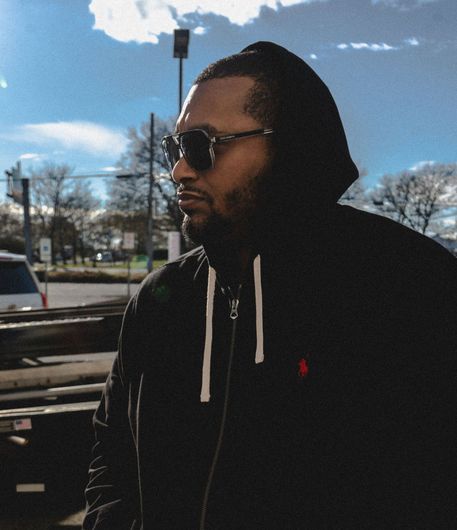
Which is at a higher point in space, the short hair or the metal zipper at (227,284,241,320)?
the short hair

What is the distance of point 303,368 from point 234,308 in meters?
0.22

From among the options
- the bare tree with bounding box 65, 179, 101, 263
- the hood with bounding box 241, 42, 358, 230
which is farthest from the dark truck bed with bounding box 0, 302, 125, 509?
the bare tree with bounding box 65, 179, 101, 263

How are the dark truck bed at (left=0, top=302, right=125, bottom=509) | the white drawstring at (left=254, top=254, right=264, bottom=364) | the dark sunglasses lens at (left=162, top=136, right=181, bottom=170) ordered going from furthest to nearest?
1. the dark truck bed at (left=0, top=302, right=125, bottom=509)
2. the dark sunglasses lens at (left=162, top=136, right=181, bottom=170)
3. the white drawstring at (left=254, top=254, right=264, bottom=364)

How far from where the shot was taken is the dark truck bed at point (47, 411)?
2.90m

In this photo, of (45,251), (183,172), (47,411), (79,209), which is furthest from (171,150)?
(79,209)

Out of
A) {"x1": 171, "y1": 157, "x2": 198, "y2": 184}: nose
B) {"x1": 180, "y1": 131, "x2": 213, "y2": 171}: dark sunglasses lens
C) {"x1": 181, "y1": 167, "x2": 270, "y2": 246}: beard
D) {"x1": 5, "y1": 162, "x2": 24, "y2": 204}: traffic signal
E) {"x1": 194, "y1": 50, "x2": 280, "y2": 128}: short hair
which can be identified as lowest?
{"x1": 181, "y1": 167, "x2": 270, "y2": 246}: beard

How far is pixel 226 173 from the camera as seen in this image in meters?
1.22

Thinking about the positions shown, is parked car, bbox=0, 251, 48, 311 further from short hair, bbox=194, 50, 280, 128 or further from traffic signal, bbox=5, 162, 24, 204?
traffic signal, bbox=5, 162, 24, 204

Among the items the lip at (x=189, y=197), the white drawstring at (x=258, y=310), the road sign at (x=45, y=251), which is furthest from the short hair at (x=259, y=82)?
the road sign at (x=45, y=251)

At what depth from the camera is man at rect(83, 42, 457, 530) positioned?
99cm

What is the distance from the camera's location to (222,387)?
1.13 meters

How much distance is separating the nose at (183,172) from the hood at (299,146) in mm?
198

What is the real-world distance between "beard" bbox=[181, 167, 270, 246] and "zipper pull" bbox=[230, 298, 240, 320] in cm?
15

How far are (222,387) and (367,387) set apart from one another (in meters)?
0.32
